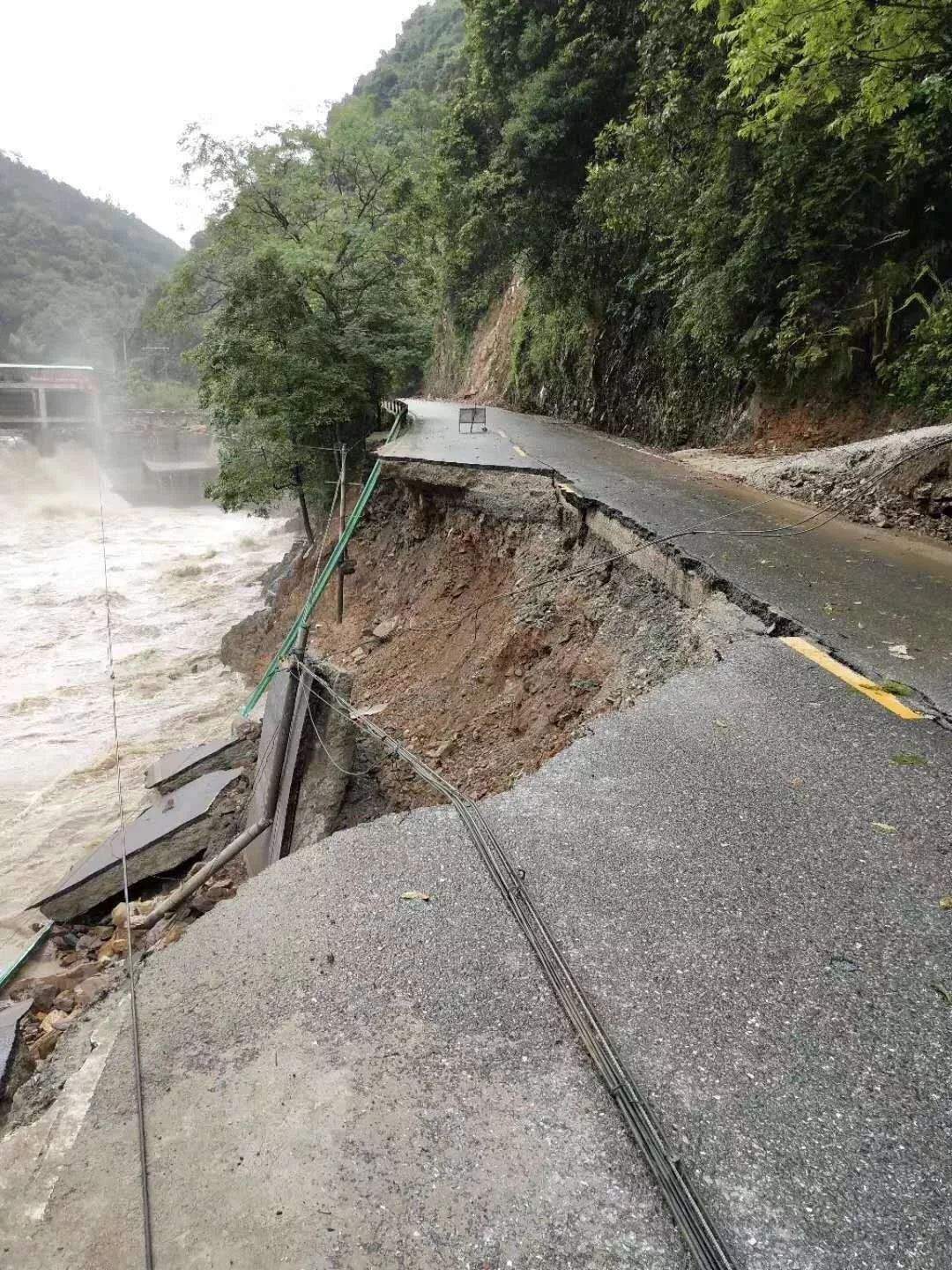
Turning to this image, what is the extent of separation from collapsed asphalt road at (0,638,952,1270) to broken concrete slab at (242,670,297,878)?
2.64 metres

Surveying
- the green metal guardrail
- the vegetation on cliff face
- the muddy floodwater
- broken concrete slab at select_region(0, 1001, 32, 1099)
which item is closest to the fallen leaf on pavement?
the green metal guardrail

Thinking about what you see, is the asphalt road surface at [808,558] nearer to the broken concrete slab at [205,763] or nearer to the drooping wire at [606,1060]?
the drooping wire at [606,1060]

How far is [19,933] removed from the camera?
7.17 metres

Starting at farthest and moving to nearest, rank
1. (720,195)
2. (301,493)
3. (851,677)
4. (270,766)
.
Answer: (301,493), (720,195), (270,766), (851,677)

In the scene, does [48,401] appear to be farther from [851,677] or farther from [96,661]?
[851,677]

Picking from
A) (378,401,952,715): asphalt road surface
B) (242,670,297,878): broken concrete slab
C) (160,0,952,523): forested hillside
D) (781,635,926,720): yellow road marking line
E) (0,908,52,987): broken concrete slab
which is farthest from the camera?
(160,0,952,523): forested hillside

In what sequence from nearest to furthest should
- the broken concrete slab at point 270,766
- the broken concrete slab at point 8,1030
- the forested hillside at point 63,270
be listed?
the broken concrete slab at point 8,1030
the broken concrete slab at point 270,766
the forested hillside at point 63,270

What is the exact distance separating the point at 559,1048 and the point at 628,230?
1530 cm

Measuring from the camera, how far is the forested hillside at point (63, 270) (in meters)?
92.3

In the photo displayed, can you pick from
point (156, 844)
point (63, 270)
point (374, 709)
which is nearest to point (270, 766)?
Answer: point (156, 844)

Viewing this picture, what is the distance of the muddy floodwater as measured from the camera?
10156mm

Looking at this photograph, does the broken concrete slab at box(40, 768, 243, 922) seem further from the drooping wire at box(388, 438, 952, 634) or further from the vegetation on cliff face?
the vegetation on cliff face

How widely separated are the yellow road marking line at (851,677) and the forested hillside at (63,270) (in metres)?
105

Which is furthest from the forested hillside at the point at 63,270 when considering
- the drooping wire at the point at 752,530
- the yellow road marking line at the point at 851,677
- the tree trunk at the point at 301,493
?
the yellow road marking line at the point at 851,677
